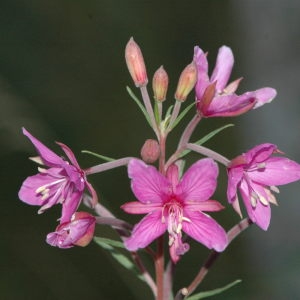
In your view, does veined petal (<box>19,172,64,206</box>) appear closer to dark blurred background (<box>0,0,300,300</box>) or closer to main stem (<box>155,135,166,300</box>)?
main stem (<box>155,135,166,300</box>)

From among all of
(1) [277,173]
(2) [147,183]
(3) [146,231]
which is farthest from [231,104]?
(3) [146,231]

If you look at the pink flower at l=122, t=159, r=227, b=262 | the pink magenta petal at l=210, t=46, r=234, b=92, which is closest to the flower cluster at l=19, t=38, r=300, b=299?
the pink flower at l=122, t=159, r=227, b=262

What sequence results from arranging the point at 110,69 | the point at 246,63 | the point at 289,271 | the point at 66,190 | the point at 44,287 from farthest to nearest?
the point at 110,69 < the point at 246,63 < the point at 44,287 < the point at 289,271 < the point at 66,190

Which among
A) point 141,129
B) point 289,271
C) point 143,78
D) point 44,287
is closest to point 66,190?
point 143,78

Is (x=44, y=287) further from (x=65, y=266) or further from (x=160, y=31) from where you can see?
(x=160, y=31)

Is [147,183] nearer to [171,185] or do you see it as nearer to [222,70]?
[171,185]

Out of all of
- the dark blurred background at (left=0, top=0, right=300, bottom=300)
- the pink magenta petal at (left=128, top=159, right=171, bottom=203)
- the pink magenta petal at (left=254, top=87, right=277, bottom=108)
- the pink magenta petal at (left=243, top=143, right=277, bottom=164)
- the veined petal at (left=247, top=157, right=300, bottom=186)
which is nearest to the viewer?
the pink magenta petal at (left=128, top=159, right=171, bottom=203)

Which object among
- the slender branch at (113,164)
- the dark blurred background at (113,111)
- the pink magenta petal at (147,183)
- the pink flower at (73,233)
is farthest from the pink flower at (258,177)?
the dark blurred background at (113,111)
